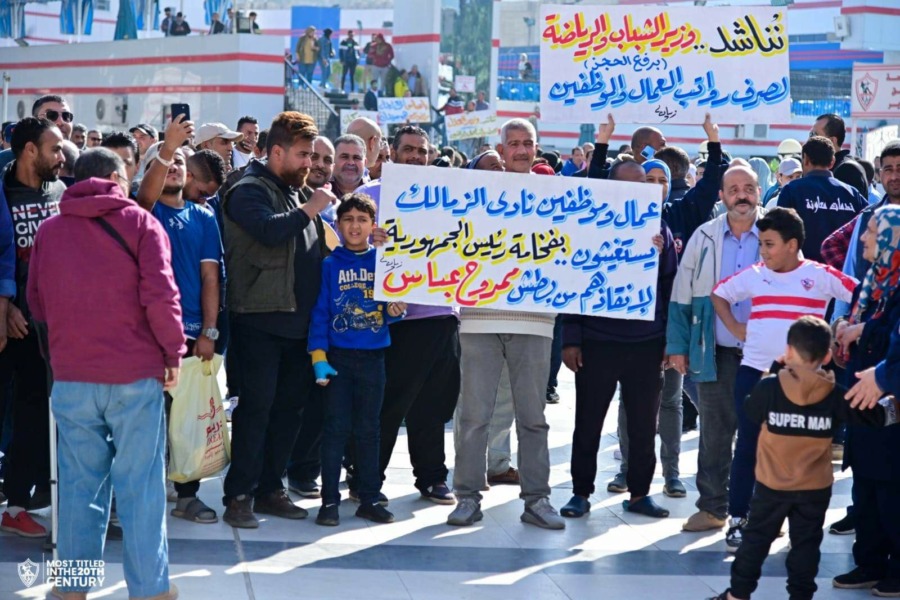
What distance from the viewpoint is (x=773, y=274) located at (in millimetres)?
6738

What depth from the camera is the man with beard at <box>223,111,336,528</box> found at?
7090mm

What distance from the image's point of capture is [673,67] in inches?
320

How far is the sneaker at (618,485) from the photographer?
27.7 ft

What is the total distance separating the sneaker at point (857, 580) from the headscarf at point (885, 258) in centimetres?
127

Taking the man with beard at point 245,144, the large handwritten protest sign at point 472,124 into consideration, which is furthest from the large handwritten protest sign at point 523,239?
the large handwritten protest sign at point 472,124

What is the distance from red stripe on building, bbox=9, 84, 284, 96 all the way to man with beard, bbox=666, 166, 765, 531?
20942 millimetres

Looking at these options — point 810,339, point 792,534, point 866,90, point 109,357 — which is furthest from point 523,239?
point 866,90

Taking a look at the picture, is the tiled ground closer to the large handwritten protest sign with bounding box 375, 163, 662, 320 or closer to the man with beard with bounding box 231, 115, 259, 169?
the large handwritten protest sign with bounding box 375, 163, 662, 320

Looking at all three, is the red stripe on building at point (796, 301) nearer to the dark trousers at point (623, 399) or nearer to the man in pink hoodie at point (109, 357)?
the dark trousers at point (623, 399)

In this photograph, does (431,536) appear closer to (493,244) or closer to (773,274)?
(493,244)

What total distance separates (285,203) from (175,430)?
4.60 ft

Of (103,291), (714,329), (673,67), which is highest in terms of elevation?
(673,67)

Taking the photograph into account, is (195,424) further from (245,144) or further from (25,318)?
(245,144)

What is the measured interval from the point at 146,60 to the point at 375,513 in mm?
24187
